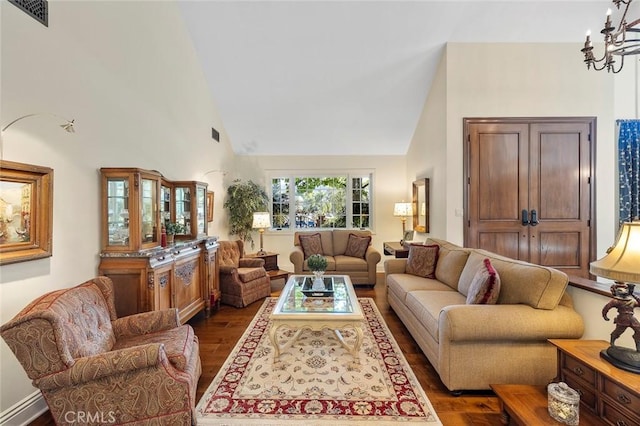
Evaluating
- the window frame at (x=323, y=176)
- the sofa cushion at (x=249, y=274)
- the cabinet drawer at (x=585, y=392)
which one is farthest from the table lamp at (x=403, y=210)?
the cabinet drawer at (x=585, y=392)

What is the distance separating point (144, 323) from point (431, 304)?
2365 mm

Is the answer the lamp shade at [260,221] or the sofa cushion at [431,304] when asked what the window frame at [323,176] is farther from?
the sofa cushion at [431,304]

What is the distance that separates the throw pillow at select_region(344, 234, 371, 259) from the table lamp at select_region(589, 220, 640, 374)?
3.76 m

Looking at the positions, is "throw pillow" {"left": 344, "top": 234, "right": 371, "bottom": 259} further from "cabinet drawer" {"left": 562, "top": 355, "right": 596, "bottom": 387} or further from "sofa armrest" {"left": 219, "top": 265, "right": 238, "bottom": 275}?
"cabinet drawer" {"left": 562, "top": 355, "right": 596, "bottom": 387}

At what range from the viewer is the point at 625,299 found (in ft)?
5.00

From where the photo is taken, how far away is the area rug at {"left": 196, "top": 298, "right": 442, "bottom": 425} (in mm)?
1921

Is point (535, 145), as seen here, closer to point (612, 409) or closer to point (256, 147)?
point (612, 409)

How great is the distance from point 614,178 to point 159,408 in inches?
234

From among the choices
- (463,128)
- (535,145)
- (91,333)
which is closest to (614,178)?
(535,145)

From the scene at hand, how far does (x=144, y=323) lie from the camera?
2.20 meters

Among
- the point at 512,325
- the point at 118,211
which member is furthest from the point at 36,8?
the point at 512,325

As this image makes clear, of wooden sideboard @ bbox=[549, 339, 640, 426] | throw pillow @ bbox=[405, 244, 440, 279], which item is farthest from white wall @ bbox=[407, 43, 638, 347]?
wooden sideboard @ bbox=[549, 339, 640, 426]

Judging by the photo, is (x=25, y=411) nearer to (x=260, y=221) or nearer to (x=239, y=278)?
(x=239, y=278)

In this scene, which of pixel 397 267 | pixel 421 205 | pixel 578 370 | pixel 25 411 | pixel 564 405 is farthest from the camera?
pixel 421 205
